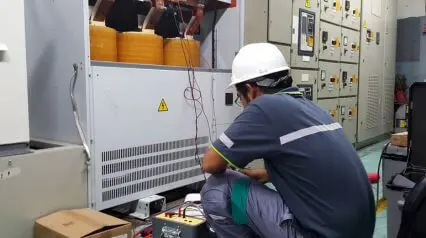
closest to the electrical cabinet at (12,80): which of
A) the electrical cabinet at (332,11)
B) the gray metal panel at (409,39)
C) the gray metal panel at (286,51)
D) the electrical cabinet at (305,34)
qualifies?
the gray metal panel at (286,51)

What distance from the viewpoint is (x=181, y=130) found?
245 cm

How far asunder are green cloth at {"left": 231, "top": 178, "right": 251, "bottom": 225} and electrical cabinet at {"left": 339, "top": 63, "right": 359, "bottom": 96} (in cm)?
351

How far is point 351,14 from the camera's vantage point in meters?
4.93

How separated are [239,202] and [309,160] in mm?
360

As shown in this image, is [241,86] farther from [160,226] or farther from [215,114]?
[215,114]

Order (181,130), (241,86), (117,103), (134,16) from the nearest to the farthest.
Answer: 1. (241,86)
2. (117,103)
3. (181,130)
4. (134,16)

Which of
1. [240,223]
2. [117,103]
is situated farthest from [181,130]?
[240,223]

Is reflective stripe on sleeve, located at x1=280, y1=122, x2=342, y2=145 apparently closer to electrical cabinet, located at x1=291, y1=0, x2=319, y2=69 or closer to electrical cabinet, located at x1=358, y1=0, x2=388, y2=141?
electrical cabinet, located at x1=291, y1=0, x2=319, y2=69

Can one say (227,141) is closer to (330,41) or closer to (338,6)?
(330,41)

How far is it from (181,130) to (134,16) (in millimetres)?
876

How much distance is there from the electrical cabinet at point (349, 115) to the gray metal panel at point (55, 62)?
3.54 meters

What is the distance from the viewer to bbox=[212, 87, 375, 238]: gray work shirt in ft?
4.31

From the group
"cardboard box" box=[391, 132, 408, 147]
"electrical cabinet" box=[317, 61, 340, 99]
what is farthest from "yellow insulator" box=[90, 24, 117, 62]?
"electrical cabinet" box=[317, 61, 340, 99]

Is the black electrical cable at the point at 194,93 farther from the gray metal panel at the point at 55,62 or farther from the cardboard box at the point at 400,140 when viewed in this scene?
the cardboard box at the point at 400,140
